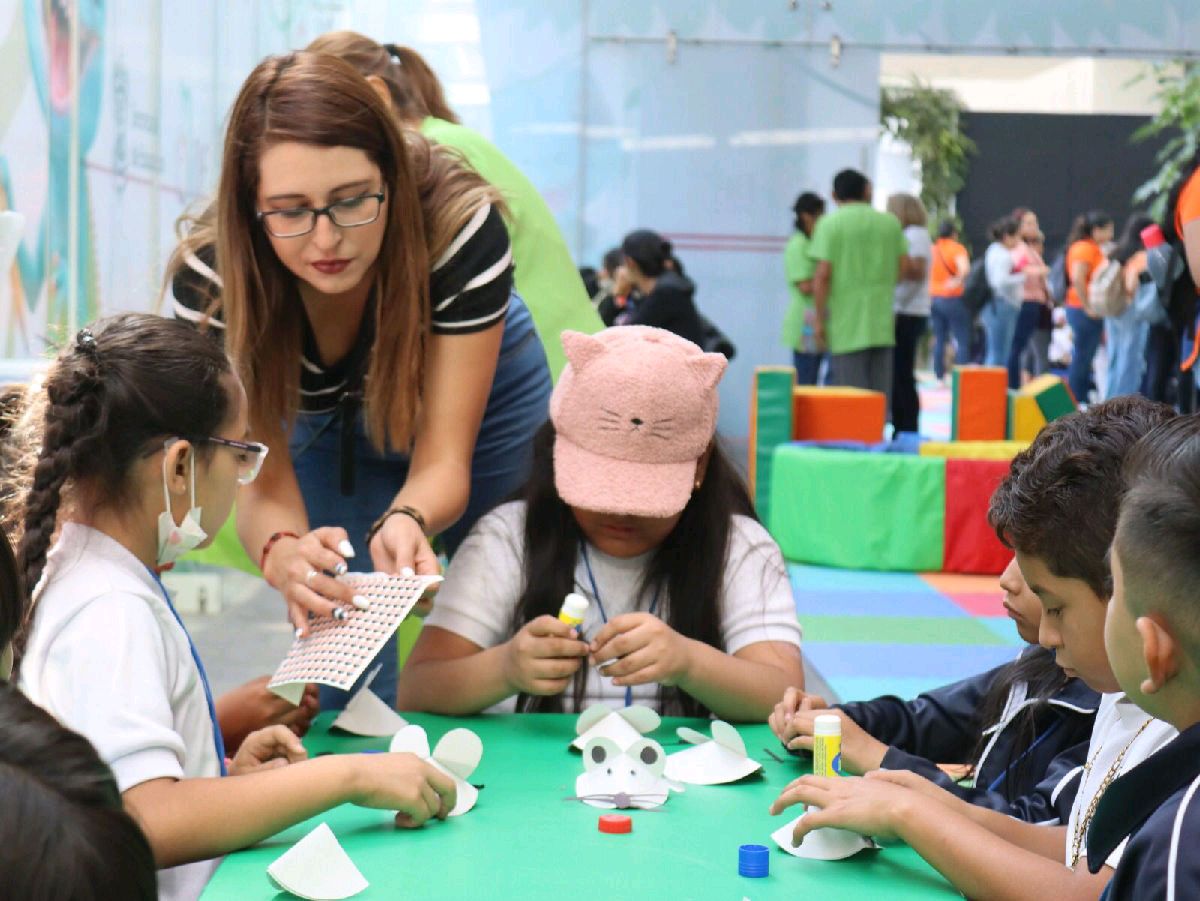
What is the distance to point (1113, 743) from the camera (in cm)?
159

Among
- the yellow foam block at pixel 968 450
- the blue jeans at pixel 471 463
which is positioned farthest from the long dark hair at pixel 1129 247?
the blue jeans at pixel 471 463

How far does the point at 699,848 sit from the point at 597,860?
118mm

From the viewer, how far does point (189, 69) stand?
5.39 meters

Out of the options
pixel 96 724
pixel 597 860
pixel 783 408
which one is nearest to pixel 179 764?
pixel 96 724

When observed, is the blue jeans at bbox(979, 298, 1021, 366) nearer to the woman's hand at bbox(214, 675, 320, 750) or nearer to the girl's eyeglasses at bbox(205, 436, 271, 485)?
the woman's hand at bbox(214, 675, 320, 750)

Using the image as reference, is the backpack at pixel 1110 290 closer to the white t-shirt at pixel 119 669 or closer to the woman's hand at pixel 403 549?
the woman's hand at pixel 403 549

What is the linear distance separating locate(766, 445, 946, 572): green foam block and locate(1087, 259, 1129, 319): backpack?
184 inches

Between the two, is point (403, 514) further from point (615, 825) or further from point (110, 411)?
point (615, 825)

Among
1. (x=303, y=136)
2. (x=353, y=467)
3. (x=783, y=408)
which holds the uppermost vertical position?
(x=303, y=136)

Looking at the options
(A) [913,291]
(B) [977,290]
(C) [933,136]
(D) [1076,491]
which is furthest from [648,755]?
(C) [933,136]

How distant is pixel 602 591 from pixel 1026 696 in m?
Result: 0.71

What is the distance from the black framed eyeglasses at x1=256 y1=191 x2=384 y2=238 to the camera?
2.29m

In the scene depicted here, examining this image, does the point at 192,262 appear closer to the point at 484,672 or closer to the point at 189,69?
the point at 484,672

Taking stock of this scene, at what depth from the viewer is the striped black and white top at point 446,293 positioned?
2.49 m
